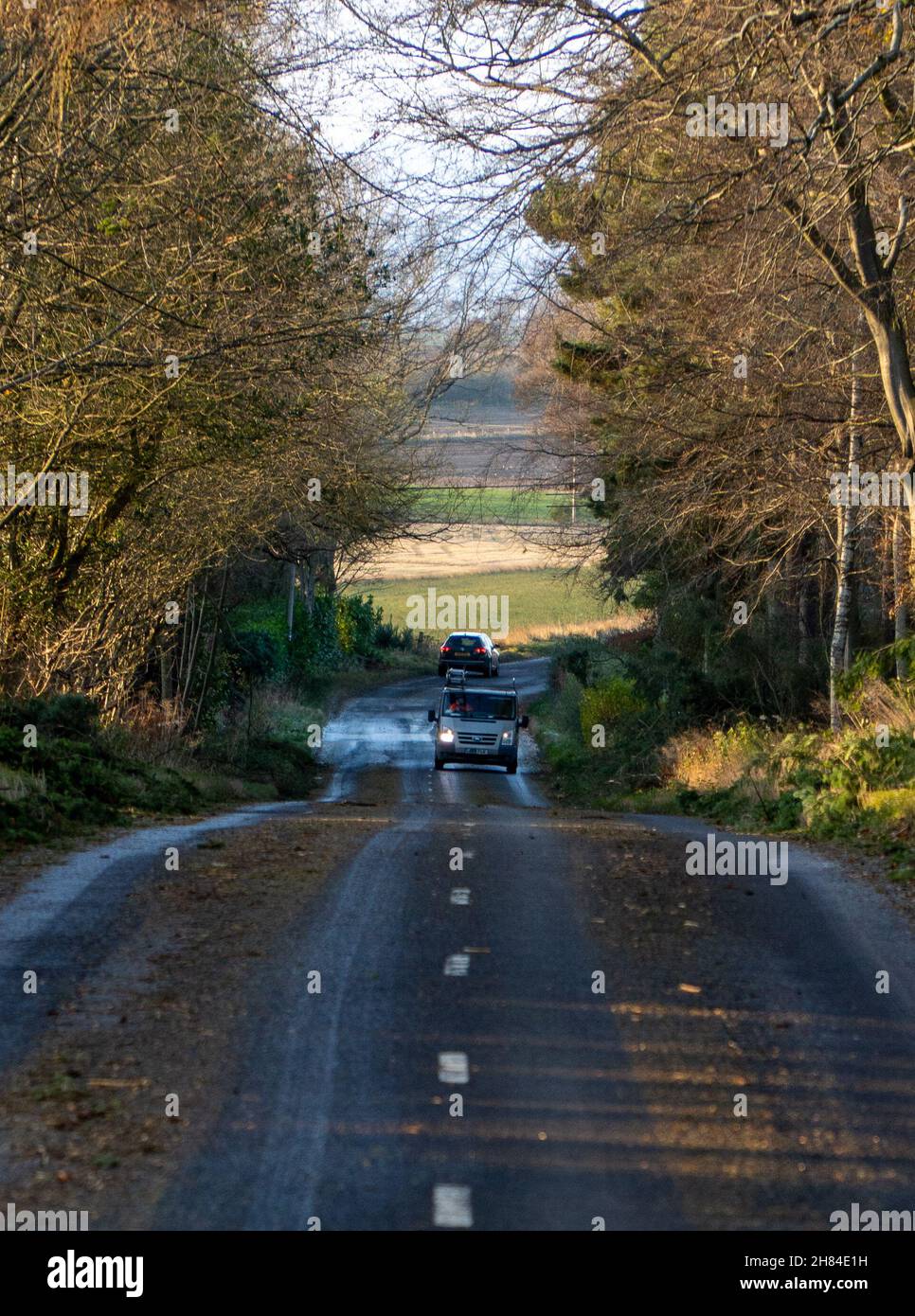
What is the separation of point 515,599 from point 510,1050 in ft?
277

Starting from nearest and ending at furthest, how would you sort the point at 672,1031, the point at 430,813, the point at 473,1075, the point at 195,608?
the point at 473,1075, the point at 672,1031, the point at 430,813, the point at 195,608

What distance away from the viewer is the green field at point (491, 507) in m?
24.2

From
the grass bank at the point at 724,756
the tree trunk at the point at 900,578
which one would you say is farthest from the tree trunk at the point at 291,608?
the tree trunk at the point at 900,578

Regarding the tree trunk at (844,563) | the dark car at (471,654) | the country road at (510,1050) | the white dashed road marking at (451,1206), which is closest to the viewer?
the white dashed road marking at (451,1206)

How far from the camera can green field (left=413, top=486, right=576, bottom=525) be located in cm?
2420

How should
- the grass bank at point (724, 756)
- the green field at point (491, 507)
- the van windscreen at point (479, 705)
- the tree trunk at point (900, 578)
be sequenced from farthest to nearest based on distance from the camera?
the van windscreen at point (479, 705)
the green field at point (491, 507)
the tree trunk at point (900, 578)
the grass bank at point (724, 756)

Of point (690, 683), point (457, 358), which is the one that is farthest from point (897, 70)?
point (690, 683)

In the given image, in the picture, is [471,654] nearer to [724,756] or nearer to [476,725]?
[476,725]

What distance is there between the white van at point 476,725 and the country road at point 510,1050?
22496 mm

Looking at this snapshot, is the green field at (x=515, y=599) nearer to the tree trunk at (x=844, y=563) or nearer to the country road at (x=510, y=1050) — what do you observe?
the tree trunk at (x=844, y=563)

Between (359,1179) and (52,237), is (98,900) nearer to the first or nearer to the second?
(359,1179)

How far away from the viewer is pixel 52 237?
496 inches

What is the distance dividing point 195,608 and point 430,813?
1159cm

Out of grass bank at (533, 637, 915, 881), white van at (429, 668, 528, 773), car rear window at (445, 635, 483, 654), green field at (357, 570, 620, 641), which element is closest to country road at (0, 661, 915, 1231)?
grass bank at (533, 637, 915, 881)
